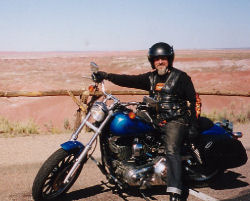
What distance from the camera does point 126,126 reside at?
388 cm

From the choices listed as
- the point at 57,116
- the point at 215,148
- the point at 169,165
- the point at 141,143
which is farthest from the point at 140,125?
the point at 57,116

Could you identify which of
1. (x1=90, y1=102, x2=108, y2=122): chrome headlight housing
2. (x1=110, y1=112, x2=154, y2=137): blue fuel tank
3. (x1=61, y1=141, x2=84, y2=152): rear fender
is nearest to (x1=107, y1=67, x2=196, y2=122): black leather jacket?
(x1=110, y1=112, x2=154, y2=137): blue fuel tank

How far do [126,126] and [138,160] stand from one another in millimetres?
544

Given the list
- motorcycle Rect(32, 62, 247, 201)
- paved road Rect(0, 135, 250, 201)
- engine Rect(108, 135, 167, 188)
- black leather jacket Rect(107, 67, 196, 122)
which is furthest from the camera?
paved road Rect(0, 135, 250, 201)

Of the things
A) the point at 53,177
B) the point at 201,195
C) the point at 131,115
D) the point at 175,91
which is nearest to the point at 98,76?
the point at 131,115

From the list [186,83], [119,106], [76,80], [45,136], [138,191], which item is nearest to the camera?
[119,106]

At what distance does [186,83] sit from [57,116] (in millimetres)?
15689

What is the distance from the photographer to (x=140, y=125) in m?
4.01

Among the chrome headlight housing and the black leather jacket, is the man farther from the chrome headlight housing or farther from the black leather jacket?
the chrome headlight housing

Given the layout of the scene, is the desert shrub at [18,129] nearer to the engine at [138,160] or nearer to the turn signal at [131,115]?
the engine at [138,160]

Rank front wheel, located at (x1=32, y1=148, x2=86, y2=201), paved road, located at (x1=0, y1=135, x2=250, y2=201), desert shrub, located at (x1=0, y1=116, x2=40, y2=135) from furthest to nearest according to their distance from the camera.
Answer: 1. desert shrub, located at (x1=0, y1=116, x2=40, y2=135)
2. paved road, located at (x1=0, y1=135, x2=250, y2=201)
3. front wheel, located at (x1=32, y1=148, x2=86, y2=201)

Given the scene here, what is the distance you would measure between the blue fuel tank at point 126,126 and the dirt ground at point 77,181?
96 cm

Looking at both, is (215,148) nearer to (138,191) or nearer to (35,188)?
(138,191)

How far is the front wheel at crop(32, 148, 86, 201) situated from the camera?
12.0ft
